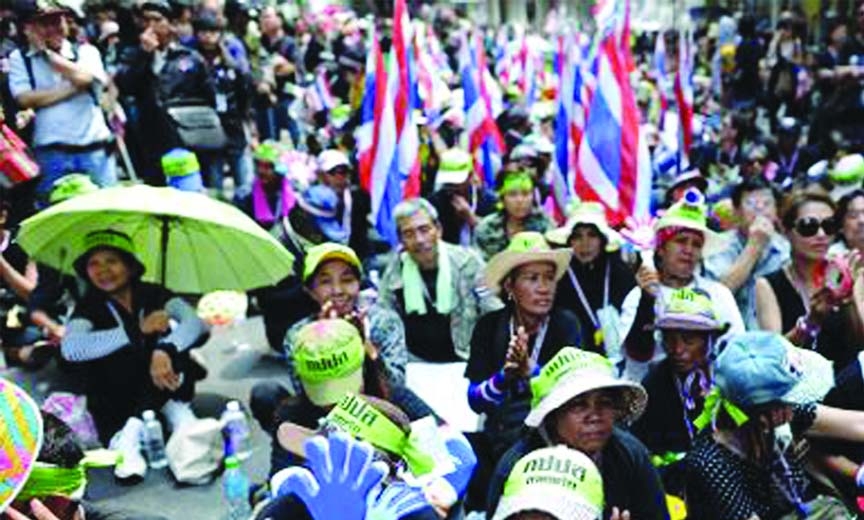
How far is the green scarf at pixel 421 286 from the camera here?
19.7ft

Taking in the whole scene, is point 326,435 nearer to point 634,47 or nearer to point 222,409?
point 222,409

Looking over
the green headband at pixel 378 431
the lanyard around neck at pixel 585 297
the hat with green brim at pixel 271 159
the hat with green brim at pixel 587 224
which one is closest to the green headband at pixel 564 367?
the green headband at pixel 378 431

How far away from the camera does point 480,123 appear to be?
9430 millimetres

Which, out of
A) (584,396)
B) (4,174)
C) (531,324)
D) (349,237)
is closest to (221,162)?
(349,237)

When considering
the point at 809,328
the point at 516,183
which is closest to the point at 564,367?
the point at 809,328

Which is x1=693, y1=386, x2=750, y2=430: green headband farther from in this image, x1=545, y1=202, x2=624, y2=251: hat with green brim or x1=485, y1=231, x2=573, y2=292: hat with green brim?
x1=545, y1=202, x2=624, y2=251: hat with green brim

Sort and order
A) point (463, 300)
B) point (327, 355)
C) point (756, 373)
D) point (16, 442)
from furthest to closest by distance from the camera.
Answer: point (463, 300) < point (327, 355) < point (756, 373) < point (16, 442)

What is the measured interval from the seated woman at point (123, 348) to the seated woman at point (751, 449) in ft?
10.1

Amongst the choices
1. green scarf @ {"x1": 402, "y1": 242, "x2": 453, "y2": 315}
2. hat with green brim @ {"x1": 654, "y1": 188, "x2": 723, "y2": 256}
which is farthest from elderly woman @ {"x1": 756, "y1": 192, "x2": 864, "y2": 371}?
green scarf @ {"x1": 402, "y1": 242, "x2": 453, "y2": 315}

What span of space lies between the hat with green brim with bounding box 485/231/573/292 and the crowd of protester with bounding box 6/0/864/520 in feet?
0.05

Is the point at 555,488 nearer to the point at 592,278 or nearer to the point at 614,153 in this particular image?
the point at 592,278

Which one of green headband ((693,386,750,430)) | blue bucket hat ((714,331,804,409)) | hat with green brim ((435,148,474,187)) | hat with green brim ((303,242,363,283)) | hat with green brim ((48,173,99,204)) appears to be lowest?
hat with green brim ((435,148,474,187))

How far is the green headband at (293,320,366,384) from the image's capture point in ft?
11.7

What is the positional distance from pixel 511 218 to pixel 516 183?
256 mm
